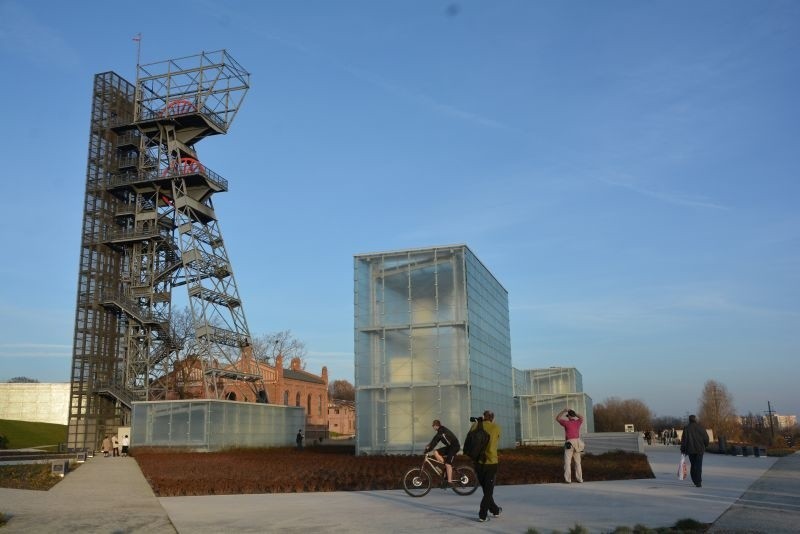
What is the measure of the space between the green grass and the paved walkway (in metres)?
53.3

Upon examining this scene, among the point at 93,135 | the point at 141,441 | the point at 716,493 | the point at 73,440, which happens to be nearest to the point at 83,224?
the point at 93,135

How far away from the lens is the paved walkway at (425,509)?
1128cm

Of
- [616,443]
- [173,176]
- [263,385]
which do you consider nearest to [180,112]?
[173,176]

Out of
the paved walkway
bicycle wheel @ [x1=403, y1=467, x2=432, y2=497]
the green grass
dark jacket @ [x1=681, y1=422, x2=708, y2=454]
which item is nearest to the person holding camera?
the paved walkway

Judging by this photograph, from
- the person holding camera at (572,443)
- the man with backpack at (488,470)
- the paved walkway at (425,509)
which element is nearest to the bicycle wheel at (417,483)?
the paved walkway at (425,509)

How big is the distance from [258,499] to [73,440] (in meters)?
44.2

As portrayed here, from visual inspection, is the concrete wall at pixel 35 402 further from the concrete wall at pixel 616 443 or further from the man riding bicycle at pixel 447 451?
the man riding bicycle at pixel 447 451

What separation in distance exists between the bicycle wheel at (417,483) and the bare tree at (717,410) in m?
71.6

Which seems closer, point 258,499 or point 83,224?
point 258,499

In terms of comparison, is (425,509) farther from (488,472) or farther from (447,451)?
(447,451)

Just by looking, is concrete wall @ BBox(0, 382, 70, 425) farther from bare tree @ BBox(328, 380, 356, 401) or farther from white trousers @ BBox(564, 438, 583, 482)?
bare tree @ BBox(328, 380, 356, 401)

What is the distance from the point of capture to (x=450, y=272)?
34.5 metres

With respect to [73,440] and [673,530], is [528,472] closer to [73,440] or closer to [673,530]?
[673,530]

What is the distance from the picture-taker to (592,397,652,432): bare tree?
373 ft
